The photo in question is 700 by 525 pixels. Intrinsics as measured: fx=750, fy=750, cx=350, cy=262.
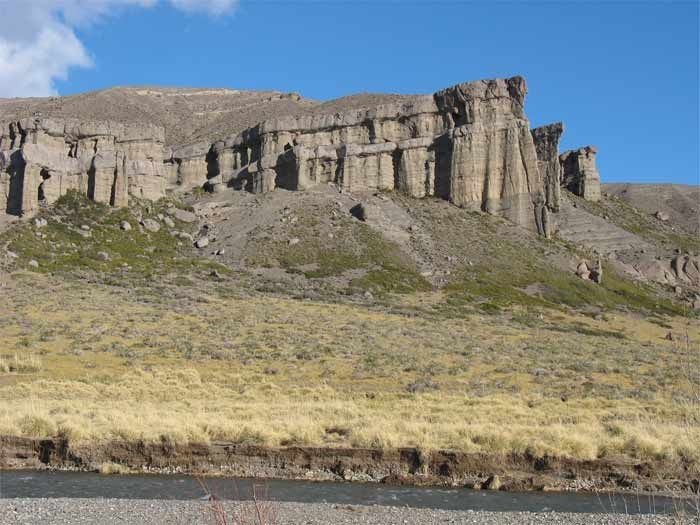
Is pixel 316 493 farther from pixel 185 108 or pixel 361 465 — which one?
pixel 185 108

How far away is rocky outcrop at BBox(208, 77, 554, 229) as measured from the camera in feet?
287

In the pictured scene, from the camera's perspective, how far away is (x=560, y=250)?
3317 inches

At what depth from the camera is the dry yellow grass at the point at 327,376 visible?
67.6 feet

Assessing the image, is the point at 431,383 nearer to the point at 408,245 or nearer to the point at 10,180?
the point at 408,245

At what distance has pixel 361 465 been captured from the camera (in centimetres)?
1925

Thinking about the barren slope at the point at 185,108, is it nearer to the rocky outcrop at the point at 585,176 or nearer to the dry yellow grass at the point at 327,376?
the rocky outcrop at the point at 585,176

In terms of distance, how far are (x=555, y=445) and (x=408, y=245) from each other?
59.0 metres

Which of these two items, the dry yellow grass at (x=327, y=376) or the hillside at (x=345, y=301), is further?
the dry yellow grass at (x=327, y=376)

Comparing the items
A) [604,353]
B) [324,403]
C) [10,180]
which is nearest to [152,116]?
[10,180]

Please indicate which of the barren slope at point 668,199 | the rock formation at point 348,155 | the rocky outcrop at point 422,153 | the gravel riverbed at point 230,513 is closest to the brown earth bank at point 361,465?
the gravel riverbed at point 230,513

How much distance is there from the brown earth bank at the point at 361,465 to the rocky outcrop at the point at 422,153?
68.3m

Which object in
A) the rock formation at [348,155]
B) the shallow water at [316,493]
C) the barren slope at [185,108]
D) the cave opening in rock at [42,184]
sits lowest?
the shallow water at [316,493]

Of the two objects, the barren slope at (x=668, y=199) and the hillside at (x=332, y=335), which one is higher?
the barren slope at (x=668, y=199)

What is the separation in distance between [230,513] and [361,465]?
616cm
